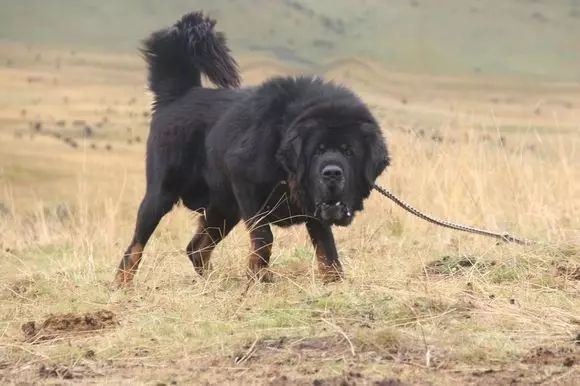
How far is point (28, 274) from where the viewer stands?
6.97 metres

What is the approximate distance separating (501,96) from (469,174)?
14625mm

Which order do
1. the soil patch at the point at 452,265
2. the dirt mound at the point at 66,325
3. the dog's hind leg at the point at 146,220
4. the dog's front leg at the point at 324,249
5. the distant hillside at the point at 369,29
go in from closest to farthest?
the dirt mound at the point at 66,325, the dog's front leg at the point at 324,249, the soil patch at the point at 452,265, the dog's hind leg at the point at 146,220, the distant hillside at the point at 369,29

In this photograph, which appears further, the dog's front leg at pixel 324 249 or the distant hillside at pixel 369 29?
the distant hillside at pixel 369 29

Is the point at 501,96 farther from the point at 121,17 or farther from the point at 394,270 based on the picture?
the point at 394,270

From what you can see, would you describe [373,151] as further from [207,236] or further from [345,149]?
[207,236]

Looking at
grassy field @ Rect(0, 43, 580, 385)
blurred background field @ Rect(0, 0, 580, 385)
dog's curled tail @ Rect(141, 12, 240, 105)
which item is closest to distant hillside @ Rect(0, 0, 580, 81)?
blurred background field @ Rect(0, 0, 580, 385)

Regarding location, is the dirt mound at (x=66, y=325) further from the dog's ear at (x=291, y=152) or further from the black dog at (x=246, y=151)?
the dog's ear at (x=291, y=152)

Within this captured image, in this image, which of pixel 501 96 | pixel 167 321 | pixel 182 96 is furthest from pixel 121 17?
pixel 167 321

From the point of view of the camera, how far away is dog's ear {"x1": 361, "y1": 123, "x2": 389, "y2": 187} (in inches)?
249

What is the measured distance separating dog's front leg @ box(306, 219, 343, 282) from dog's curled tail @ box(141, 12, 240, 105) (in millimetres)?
1602

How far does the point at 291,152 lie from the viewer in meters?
6.25

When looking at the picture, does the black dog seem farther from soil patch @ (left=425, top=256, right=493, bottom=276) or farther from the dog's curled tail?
soil patch @ (left=425, top=256, right=493, bottom=276)

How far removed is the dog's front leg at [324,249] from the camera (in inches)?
251

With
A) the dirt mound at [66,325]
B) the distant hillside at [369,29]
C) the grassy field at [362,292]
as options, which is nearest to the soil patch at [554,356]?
the grassy field at [362,292]
